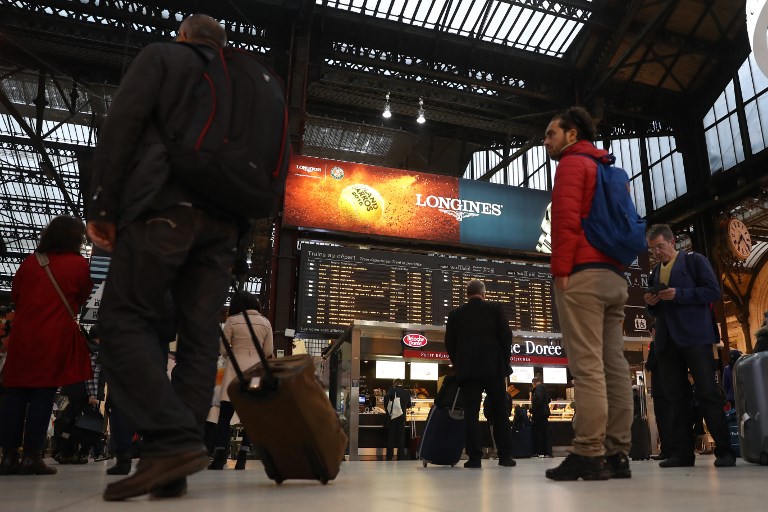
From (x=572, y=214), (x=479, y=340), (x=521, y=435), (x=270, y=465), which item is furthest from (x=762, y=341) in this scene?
(x=521, y=435)

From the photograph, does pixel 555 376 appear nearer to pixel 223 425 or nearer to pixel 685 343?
pixel 685 343

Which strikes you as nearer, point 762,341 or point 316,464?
point 316,464

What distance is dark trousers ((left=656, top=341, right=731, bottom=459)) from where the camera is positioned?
13.6 feet

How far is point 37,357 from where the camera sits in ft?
12.0

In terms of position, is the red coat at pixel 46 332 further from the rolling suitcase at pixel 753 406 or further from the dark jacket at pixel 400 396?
the dark jacket at pixel 400 396

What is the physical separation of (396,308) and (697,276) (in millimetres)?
6127

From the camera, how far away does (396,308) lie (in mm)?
10172

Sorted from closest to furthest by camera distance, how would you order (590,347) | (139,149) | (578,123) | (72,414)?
(139,149), (590,347), (578,123), (72,414)

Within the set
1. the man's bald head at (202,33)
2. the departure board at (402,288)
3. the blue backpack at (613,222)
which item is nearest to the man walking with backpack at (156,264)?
the man's bald head at (202,33)

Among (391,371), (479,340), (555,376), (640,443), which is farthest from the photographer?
(555,376)

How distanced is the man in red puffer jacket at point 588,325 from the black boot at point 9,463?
2929mm

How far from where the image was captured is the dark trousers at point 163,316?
6.52ft

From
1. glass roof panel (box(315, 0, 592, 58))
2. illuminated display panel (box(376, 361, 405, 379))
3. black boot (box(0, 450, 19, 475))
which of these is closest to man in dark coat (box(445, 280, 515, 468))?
black boot (box(0, 450, 19, 475))

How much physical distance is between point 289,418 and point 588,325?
1437 millimetres
